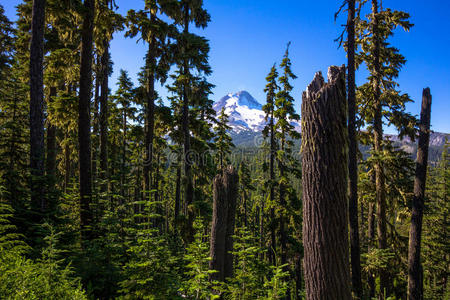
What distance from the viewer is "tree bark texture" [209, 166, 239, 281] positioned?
632 centimetres

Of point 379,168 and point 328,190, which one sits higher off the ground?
point 328,190

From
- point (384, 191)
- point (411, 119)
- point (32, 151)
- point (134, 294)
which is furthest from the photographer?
point (384, 191)

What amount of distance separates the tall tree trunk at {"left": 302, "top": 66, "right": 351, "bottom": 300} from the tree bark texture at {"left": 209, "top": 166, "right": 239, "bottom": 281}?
13.4 feet

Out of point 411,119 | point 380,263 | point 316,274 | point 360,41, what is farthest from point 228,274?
point 360,41

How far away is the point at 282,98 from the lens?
1638 centimetres

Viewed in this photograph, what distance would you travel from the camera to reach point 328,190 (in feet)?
8.47

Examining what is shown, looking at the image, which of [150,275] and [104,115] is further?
[104,115]

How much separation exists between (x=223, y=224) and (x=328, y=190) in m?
4.79

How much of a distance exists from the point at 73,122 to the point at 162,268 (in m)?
8.92

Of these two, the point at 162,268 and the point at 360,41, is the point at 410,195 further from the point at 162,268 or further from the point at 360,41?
the point at 162,268

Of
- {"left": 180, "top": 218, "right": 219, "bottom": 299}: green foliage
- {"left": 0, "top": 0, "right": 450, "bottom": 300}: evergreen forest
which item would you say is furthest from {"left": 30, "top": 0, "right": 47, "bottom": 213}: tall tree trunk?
{"left": 180, "top": 218, "right": 219, "bottom": 299}: green foliage

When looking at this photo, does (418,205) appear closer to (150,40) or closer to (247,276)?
(247,276)

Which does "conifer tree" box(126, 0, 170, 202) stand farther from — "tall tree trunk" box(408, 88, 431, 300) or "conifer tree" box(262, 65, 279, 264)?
"tall tree trunk" box(408, 88, 431, 300)

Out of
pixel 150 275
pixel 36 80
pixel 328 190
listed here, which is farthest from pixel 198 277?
pixel 36 80
